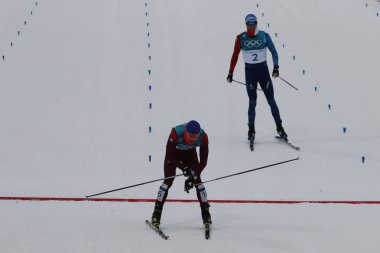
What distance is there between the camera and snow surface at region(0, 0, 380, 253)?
608 cm

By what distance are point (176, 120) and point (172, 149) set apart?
320 cm

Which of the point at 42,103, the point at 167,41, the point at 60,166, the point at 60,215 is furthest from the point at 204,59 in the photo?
the point at 60,215

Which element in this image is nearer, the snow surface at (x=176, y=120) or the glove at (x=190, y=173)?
the glove at (x=190, y=173)

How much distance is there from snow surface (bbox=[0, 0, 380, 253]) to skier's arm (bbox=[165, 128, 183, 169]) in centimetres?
69

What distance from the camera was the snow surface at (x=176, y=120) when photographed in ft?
20.0

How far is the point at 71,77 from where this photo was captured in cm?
1036

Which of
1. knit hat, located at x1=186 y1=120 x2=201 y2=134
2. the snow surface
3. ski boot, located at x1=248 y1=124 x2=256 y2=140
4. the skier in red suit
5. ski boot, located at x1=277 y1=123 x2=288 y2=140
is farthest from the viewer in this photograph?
ski boot, located at x1=277 y1=123 x2=288 y2=140

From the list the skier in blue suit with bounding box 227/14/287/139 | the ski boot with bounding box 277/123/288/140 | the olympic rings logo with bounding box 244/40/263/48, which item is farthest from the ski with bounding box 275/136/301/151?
the olympic rings logo with bounding box 244/40/263/48

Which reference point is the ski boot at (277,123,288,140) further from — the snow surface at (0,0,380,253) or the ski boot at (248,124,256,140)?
the ski boot at (248,124,256,140)

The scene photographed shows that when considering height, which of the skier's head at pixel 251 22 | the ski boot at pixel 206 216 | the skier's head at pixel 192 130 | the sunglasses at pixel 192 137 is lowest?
the ski boot at pixel 206 216

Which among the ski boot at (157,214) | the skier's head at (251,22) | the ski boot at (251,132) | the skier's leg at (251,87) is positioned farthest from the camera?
the ski boot at (251,132)

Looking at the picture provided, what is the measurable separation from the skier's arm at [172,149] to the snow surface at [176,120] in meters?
0.69

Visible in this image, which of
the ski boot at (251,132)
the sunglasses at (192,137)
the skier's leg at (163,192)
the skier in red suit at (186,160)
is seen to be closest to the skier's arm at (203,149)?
the skier in red suit at (186,160)

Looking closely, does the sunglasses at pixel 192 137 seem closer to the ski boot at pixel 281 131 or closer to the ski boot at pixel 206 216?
the ski boot at pixel 206 216
